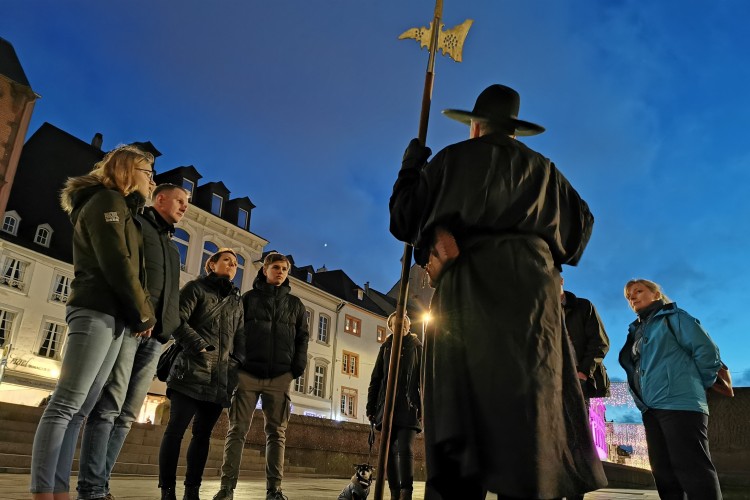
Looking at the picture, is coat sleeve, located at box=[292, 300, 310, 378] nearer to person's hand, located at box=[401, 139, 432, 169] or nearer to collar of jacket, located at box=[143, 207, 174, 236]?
collar of jacket, located at box=[143, 207, 174, 236]

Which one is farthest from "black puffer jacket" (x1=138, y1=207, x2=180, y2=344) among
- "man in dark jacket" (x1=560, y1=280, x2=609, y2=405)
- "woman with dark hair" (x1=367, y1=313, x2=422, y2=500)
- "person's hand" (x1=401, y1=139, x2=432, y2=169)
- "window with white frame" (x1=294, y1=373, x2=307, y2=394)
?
"window with white frame" (x1=294, y1=373, x2=307, y2=394)

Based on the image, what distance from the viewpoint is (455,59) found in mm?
4312

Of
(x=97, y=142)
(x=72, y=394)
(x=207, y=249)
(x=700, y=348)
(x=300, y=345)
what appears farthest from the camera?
(x=207, y=249)

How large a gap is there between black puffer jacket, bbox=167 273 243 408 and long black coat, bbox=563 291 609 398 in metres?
3.17

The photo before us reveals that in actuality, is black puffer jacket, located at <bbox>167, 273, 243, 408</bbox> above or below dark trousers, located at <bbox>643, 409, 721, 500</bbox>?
above

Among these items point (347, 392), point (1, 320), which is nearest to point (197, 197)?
point (1, 320)

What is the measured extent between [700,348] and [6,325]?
30800 mm

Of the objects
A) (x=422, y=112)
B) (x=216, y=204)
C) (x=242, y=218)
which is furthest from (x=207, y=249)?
(x=422, y=112)

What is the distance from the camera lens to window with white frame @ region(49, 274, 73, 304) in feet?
99.2

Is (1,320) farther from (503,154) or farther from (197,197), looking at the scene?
(503,154)

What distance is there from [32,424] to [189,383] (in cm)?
843

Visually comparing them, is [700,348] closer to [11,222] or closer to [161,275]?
[161,275]

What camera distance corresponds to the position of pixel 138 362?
425 centimetres

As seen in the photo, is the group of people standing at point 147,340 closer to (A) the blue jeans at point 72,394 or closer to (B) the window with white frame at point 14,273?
(A) the blue jeans at point 72,394
